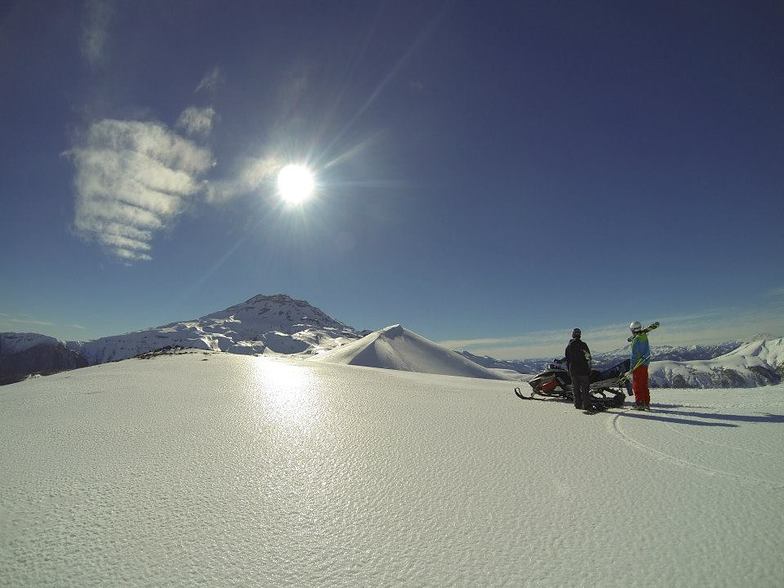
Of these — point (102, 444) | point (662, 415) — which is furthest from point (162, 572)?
point (662, 415)

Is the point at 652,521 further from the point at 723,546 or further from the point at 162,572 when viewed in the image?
the point at 162,572

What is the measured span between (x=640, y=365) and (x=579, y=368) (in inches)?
53.6

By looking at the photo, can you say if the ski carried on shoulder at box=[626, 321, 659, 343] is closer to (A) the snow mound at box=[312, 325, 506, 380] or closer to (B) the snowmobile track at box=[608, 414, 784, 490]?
(B) the snowmobile track at box=[608, 414, 784, 490]

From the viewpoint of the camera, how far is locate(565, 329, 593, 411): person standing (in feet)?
27.8

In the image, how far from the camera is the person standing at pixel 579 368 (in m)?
8.46

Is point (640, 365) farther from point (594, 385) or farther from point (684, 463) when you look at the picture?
point (684, 463)

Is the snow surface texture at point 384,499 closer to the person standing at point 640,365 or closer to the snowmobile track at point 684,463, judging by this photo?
the snowmobile track at point 684,463

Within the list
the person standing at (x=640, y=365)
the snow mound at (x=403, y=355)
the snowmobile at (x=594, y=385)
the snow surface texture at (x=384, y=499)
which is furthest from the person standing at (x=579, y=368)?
the snow mound at (x=403, y=355)

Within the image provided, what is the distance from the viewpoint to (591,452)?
4719 mm

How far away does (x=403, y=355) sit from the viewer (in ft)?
209

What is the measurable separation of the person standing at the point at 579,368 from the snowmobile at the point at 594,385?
0.90ft

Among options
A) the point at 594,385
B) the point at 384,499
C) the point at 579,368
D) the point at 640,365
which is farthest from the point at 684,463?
the point at 594,385

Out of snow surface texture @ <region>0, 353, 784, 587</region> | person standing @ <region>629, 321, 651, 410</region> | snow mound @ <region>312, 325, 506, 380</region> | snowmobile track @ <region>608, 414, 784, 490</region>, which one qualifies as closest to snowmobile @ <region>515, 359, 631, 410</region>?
person standing @ <region>629, 321, 651, 410</region>

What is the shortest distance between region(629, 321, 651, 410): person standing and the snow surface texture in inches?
54.6
